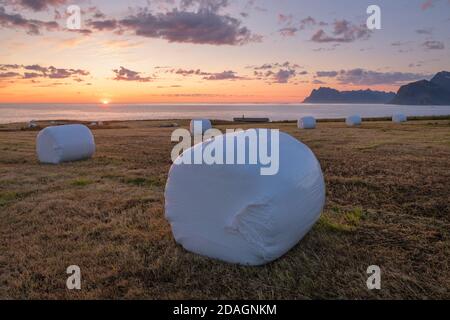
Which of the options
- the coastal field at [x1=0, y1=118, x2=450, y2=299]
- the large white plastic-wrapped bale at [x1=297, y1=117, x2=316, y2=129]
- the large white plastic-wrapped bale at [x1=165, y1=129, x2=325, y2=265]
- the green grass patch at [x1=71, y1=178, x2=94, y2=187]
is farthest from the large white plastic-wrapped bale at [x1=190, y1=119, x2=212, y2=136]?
the large white plastic-wrapped bale at [x1=165, y1=129, x2=325, y2=265]

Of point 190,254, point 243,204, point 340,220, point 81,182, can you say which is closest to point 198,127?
point 81,182

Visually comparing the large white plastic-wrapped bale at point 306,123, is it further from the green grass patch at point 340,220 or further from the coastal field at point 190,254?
the green grass patch at point 340,220

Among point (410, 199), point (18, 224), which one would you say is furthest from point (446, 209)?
point (18, 224)

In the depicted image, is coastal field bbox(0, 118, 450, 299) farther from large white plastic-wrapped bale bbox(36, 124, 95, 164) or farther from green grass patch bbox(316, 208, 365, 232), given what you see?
large white plastic-wrapped bale bbox(36, 124, 95, 164)

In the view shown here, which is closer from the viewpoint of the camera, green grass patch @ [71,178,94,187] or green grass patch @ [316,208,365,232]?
green grass patch @ [316,208,365,232]

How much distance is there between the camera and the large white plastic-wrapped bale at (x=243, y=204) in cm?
500

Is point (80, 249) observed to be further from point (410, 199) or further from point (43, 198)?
point (410, 199)

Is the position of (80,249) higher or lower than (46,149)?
lower

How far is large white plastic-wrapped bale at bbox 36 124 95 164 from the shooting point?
15.0 meters

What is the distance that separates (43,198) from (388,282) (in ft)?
25.4

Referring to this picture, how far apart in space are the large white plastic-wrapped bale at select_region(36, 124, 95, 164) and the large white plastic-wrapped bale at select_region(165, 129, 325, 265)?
423 inches

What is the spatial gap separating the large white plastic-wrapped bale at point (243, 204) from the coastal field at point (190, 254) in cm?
26
